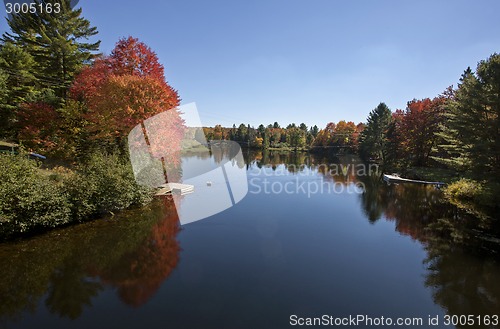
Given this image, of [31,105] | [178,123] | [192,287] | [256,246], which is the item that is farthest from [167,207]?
[31,105]

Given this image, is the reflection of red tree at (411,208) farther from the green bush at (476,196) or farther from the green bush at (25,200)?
the green bush at (25,200)

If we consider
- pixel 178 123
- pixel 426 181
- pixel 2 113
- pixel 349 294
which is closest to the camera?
pixel 349 294

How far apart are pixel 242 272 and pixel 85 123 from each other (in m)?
21.5

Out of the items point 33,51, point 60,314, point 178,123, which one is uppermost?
point 33,51

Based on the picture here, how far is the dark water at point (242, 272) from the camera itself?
325 inches

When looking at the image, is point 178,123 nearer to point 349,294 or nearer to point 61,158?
point 61,158

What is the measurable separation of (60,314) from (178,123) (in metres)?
17.2

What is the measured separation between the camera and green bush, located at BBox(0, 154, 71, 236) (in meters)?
12.3


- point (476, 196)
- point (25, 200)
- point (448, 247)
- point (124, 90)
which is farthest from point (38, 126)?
point (476, 196)

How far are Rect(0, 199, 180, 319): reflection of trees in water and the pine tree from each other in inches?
803

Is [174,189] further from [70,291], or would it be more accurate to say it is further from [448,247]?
[448,247]

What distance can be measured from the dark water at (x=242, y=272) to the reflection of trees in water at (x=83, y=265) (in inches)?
1.9

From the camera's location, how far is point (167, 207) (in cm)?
2022

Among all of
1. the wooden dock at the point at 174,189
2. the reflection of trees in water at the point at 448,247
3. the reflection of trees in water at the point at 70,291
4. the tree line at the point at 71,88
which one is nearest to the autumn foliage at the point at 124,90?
the tree line at the point at 71,88
